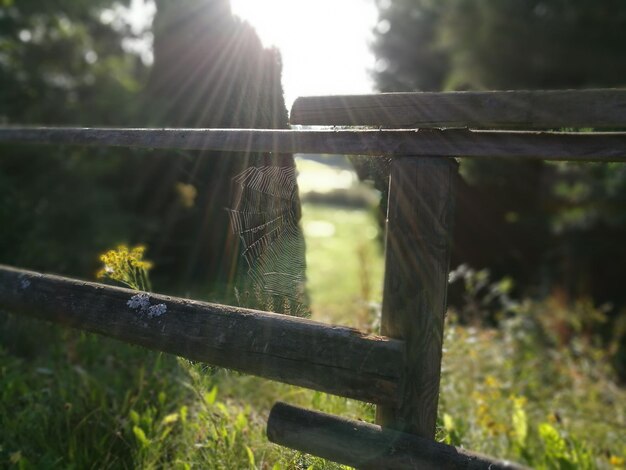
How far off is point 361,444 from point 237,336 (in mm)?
588

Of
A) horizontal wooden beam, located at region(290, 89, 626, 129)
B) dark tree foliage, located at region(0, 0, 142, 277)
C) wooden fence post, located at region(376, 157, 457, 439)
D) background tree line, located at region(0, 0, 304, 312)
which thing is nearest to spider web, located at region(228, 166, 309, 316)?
background tree line, located at region(0, 0, 304, 312)

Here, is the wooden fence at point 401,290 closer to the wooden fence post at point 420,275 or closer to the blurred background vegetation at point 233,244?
the wooden fence post at point 420,275

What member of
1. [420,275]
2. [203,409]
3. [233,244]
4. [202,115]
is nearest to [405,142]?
[420,275]

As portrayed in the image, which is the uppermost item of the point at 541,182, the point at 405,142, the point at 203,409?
the point at 541,182

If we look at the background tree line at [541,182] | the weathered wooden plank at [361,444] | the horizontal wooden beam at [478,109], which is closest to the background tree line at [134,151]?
the horizontal wooden beam at [478,109]

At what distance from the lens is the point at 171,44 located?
6941 mm

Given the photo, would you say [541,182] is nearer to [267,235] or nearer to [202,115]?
[202,115]

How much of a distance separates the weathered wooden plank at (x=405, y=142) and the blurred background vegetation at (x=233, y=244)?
0.36 meters

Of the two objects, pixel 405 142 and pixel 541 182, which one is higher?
pixel 541 182

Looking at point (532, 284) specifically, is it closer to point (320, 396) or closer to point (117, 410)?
point (320, 396)

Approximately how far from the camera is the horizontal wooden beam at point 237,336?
206 centimetres

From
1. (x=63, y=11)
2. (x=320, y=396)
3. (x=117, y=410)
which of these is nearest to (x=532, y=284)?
(x=320, y=396)

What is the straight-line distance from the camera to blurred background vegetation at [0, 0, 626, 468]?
10.2 ft

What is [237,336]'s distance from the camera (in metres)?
2.25
